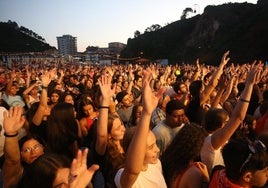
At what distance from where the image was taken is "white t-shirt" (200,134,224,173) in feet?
9.39

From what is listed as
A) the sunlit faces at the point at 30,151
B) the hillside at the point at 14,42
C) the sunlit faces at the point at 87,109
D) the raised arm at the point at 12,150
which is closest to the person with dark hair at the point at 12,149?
the raised arm at the point at 12,150

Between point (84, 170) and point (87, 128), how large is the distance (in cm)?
299

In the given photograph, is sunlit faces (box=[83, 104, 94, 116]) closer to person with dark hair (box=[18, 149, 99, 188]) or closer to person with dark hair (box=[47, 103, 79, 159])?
person with dark hair (box=[47, 103, 79, 159])

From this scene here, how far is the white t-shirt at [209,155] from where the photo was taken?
2863mm

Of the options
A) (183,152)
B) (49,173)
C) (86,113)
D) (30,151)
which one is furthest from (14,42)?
(49,173)

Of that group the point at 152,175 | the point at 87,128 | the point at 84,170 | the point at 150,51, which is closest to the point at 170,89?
the point at 87,128

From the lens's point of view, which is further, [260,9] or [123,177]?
[260,9]

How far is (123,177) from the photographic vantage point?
2266 millimetres

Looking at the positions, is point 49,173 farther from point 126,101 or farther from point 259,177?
point 126,101

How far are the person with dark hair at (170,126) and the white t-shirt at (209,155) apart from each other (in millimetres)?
908

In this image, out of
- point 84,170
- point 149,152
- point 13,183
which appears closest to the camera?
point 84,170

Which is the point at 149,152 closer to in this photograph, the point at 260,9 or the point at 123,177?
the point at 123,177

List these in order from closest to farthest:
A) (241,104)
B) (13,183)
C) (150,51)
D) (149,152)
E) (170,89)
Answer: (149,152) < (13,183) < (241,104) < (170,89) < (150,51)

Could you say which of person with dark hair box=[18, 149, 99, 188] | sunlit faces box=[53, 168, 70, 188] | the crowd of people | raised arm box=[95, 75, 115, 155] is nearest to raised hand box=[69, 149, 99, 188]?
the crowd of people
